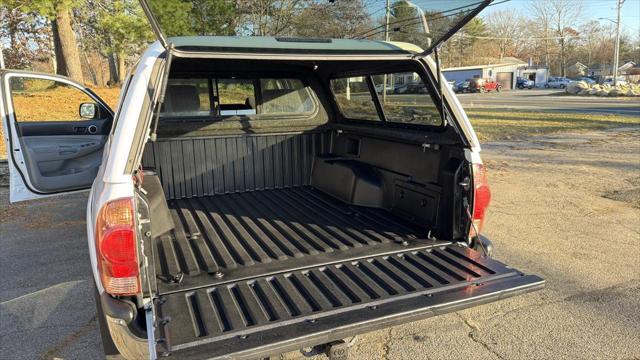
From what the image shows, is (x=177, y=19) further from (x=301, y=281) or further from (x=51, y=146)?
(x=301, y=281)

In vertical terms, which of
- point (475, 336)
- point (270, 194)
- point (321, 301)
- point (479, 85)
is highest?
point (479, 85)

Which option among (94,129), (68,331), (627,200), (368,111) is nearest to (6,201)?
(94,129)

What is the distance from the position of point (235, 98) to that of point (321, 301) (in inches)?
121

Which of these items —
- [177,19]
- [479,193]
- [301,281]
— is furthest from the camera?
[177,19]

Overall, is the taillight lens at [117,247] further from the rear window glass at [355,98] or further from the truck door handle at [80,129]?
the truck door handle at [80,129]

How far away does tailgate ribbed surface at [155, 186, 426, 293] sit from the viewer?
115 inches

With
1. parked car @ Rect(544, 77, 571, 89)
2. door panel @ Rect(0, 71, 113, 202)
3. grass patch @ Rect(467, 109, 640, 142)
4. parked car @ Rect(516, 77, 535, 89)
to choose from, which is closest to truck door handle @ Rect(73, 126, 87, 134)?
door panel @ Rect(0, 71, 113, 202)

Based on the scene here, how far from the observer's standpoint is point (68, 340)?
10.0ft

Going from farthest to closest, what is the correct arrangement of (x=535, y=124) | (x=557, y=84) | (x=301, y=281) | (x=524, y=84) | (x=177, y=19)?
(x=524, y=84) < (x=557, y=84) < (x=535, y=124) < (x=177, y=19) < (x=301, y=281)

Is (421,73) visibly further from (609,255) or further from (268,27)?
(609,255)

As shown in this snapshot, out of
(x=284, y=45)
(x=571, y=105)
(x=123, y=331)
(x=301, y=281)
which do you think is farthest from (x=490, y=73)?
(x=123, y=331)

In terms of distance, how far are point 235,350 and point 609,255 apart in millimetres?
4176

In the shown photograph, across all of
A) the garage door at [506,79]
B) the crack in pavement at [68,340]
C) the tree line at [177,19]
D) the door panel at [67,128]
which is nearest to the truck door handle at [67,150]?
the door panel at [67,128]

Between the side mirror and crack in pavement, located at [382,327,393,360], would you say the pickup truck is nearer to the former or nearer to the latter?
the side mirror
